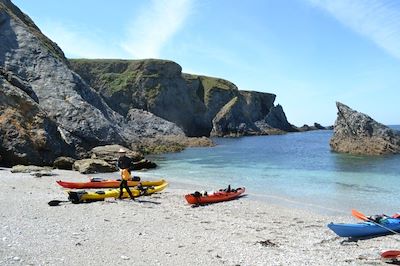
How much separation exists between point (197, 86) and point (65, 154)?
113396mm

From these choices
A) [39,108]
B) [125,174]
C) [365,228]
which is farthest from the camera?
[39,108]

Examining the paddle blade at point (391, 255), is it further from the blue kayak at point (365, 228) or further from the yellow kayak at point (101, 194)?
the yellow kayak at point (101, 194)

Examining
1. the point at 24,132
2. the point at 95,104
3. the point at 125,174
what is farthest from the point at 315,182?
the point at 95,104

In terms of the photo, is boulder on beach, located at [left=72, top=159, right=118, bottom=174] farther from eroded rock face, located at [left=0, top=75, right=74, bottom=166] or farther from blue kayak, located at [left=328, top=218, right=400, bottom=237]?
blue kayak, located at [left=328, top=218, right=400, bottom=237]

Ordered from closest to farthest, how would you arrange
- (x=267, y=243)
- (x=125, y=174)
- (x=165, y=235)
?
(x=267, y=243), (x=165, y=235), (x=125, y=174)

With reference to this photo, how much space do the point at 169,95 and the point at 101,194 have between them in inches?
4301

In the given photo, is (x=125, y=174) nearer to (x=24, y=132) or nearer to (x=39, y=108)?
(x=24, y=132)

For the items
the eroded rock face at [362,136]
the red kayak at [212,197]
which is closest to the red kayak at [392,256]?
the red kayak at [212,197]

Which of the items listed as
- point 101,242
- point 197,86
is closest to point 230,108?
point 197,86

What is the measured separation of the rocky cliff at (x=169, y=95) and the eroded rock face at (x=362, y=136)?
6876 centimetres

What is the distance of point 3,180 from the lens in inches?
893

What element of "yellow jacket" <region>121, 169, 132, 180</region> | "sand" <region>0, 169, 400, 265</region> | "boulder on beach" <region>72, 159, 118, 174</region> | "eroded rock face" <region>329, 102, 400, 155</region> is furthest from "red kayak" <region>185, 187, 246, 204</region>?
"eroded rock face" <region>329, 102, 400, 155</region>

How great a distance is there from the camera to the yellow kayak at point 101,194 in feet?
58.1

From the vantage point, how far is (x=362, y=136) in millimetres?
58594
